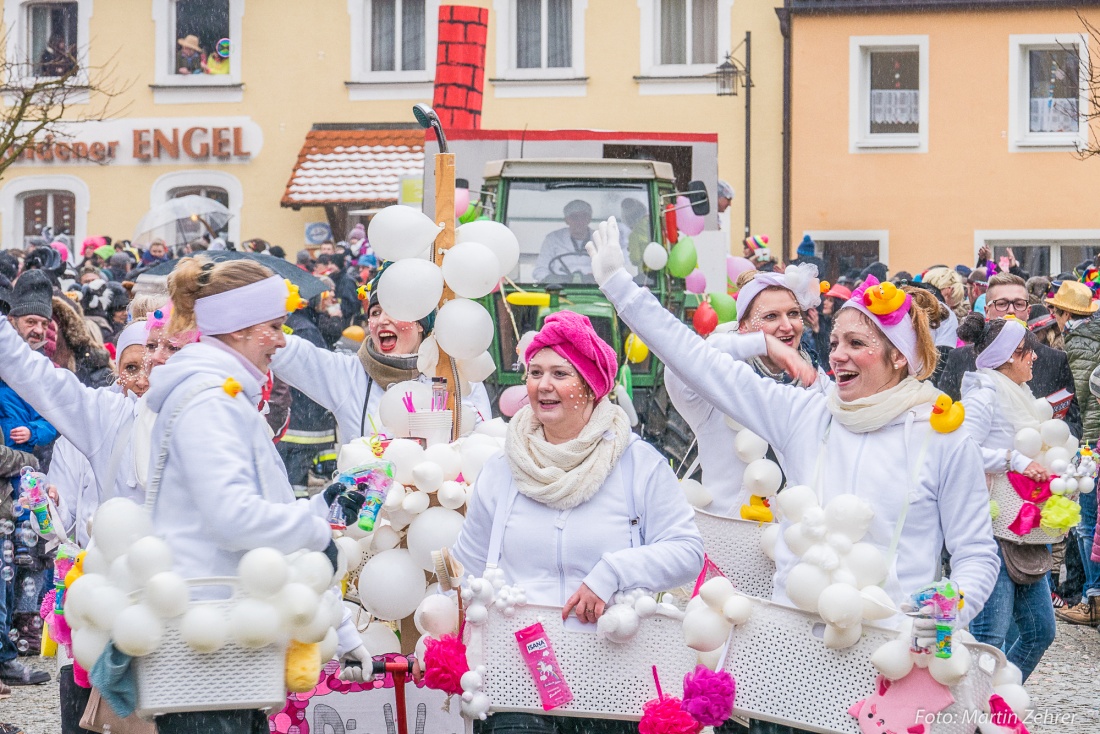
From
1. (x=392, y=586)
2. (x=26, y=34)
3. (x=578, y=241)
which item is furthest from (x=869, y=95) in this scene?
(x=392, y=586)

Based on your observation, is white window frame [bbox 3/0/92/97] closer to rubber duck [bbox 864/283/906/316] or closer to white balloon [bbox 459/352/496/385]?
white balloon [bbox 459/352/496/385]

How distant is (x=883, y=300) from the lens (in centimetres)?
418

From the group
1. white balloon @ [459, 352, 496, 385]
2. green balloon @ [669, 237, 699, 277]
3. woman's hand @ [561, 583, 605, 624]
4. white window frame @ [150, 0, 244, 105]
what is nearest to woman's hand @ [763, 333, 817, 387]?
white balloon @ [459, 352, 496, 385]

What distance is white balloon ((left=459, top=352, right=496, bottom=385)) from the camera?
5719 mm

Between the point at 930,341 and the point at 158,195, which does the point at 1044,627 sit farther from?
the point at 158,195

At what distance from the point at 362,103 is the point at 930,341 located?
70.3ft

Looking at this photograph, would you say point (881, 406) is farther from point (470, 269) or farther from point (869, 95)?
point (869, 95)

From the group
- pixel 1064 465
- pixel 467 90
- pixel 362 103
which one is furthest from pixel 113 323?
pixel 362 103

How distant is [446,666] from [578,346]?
38.7 inches

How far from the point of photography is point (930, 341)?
168 inches

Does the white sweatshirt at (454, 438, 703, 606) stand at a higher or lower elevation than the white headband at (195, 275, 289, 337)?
lower

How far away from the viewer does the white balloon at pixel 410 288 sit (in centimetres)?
534

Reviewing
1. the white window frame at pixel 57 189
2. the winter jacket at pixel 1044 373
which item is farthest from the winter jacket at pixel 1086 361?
the white window frame at pixel 57 189

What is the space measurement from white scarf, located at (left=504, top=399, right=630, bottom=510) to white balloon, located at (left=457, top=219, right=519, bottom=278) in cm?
140
